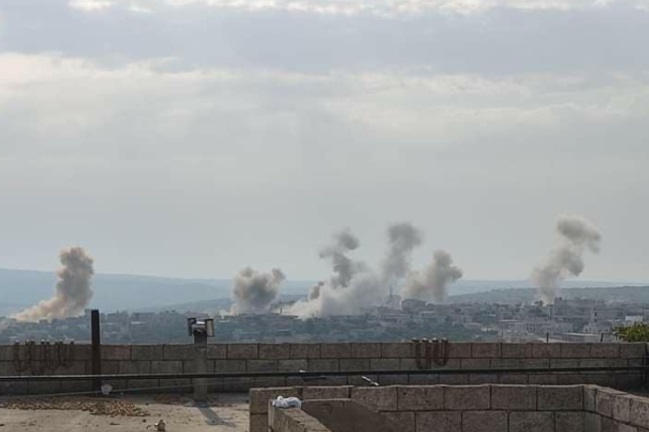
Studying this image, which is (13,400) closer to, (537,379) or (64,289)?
(537,379)

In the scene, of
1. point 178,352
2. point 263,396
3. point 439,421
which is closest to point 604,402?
point 439,421

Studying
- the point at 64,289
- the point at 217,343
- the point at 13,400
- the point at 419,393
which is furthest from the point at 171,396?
the point at 64,289

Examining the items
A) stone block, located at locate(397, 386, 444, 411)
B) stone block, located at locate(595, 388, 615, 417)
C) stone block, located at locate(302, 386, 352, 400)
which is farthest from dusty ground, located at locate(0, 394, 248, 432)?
stone block, located at locate(595, 388, 615, 417)

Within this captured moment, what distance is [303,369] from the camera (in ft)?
57.1

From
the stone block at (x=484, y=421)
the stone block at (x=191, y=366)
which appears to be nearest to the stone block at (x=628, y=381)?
the stone block at (x=484, y=421)

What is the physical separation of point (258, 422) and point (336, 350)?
560 cm

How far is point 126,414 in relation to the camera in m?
15.0

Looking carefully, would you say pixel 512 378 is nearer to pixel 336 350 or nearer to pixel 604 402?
pixel 336 350

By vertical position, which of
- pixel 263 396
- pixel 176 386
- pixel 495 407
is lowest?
pixel 176 386

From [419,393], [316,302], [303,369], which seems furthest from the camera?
[316,302]

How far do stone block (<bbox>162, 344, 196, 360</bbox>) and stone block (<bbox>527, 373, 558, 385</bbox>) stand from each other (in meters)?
5.30

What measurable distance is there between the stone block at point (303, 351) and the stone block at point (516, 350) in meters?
2.88

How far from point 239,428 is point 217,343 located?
3.68m

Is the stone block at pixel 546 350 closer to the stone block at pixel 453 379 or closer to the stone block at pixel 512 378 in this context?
the stone block at pixel 512 378
